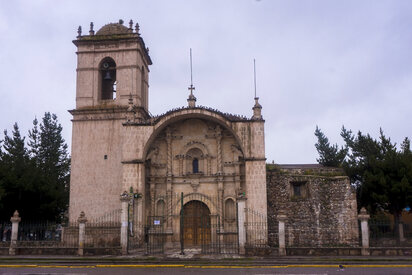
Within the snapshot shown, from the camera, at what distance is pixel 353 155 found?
2809cm

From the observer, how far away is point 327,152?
36969 mm

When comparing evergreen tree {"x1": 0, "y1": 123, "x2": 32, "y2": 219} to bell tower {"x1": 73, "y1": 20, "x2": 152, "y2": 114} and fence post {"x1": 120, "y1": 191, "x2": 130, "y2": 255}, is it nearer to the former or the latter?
bell tower {"x1": 73, "y1": 20, "x2": 152, "y2": 114}

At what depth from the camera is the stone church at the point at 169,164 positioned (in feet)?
65.6

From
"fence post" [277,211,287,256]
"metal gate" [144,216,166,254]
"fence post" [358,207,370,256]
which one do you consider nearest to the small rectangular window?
"fence post" [358,207,370,256]

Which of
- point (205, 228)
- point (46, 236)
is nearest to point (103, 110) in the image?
point (46, 236)

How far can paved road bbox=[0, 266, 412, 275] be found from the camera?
11422 millimetres

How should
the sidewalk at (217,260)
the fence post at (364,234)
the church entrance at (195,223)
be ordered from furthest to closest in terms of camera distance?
the church entrance at (195,223) → the fence post at (364,234) → the sidewalk at (217,260)

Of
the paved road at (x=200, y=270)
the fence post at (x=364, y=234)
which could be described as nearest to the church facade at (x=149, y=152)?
the fence post at (x=364, y=234)

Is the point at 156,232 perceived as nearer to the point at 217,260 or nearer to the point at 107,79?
the point at 217,260

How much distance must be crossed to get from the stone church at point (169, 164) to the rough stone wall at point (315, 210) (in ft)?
0.18

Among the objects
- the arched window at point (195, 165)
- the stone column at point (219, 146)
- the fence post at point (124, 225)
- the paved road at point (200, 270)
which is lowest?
the paved road at point (200, 270)

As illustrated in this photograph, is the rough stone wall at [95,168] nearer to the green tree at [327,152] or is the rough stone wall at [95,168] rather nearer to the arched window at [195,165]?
the arched window at [195,165]

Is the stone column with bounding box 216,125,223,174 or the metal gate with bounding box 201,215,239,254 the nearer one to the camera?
the metal gate with bounding box 201,215,239,254

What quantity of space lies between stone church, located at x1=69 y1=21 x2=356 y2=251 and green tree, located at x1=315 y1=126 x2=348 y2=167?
510 inches
